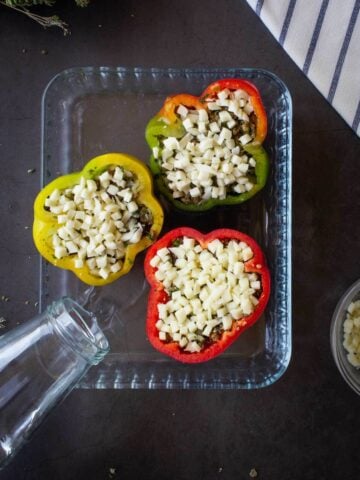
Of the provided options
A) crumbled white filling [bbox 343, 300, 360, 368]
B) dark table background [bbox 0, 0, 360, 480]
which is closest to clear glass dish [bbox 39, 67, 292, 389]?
dark table background [bbox 0, 0, 360, 480]

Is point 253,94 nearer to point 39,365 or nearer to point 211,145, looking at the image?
point 211,145

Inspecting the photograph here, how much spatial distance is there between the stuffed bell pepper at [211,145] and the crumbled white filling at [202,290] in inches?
4.8

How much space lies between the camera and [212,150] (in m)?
1.52

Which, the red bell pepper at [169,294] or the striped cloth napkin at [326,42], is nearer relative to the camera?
the red bell pepper at [169,294]

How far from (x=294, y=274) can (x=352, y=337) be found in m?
0.21

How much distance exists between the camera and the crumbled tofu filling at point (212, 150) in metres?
1.52

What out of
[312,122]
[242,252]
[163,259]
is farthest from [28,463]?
[312,122]

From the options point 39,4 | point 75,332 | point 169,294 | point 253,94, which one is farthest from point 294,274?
point 39,4

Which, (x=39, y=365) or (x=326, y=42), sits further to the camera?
(x=326, y=42)

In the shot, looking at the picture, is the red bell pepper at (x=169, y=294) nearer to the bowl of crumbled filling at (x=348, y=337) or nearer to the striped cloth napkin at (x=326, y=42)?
the bowl of crumbled filling at (x=348, y=337)

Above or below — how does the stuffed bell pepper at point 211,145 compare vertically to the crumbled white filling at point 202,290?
above

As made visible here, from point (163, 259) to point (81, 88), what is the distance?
0.51 m

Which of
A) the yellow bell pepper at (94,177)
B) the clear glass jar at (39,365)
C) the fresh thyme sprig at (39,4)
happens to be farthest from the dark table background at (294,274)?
the clear glass jar at (39,365)

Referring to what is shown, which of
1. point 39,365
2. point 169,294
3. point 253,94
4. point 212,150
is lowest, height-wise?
point 39,365
